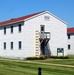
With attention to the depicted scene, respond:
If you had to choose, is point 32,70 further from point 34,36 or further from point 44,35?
point 44,35

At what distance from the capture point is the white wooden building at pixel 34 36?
4482 cm

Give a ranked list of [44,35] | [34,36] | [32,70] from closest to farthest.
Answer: [32,70], [34,36], [44,35]

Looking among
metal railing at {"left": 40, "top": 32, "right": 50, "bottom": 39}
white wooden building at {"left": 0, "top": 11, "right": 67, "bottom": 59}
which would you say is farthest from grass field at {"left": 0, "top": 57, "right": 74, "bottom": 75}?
metal railing at {"left": 40, "top": 32, "right": 50, "bottom": 39}

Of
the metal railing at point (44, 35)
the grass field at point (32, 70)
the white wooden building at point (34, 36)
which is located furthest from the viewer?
the metal railing at point (44, 35)

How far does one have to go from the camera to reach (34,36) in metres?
45.3

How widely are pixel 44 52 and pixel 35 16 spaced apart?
660 centimetres

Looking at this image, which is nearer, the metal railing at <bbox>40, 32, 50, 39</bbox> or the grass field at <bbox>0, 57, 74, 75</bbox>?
the grass field at <bbox>0, 57, 74, 75</bbox>

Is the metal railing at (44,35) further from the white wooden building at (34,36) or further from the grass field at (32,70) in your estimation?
the grass field at (32,70)

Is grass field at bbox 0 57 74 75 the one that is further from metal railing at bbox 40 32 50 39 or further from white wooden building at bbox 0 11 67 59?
metal railing at bbox 40 32 50 39

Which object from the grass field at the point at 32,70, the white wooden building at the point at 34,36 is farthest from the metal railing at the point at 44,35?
the grass field at the point at 32,70

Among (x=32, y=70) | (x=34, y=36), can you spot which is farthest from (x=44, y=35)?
(x=32, y=70)

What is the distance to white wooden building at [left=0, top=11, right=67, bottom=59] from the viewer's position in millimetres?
44822

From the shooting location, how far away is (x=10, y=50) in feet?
160

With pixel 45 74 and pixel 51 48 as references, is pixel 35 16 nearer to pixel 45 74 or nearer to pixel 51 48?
pixel 51 48
